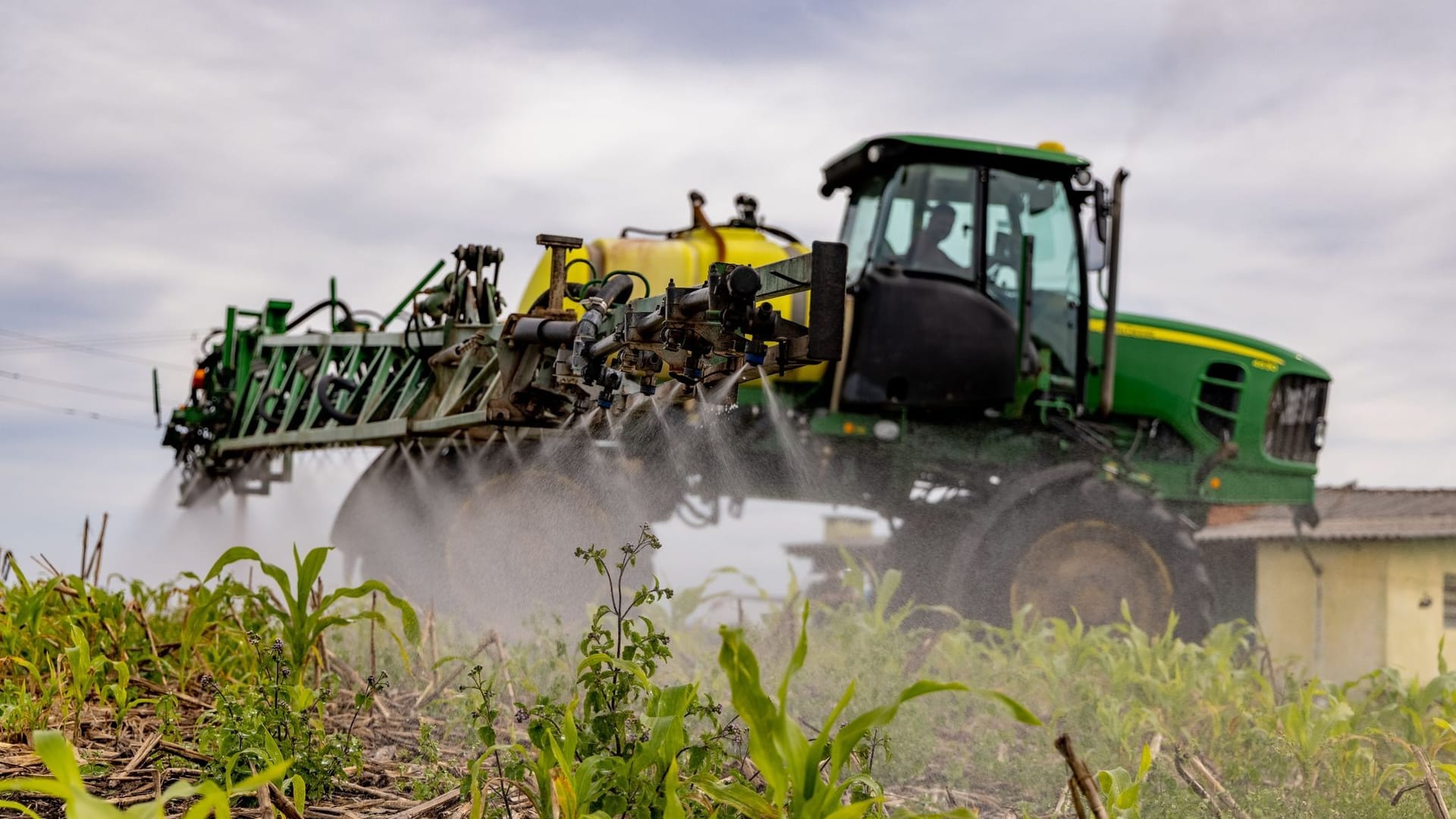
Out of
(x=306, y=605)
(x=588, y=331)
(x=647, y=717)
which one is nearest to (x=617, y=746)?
(x=647, y=717)

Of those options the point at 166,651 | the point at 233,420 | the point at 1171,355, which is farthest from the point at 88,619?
the point at 1171,355

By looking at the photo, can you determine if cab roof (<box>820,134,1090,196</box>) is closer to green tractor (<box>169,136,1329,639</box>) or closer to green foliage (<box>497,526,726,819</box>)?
green tractor (<box>169,136,1329,639</box>)

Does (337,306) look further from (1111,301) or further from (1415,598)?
(1415,598)

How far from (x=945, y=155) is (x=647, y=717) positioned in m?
6.12

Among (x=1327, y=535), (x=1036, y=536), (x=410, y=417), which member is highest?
(x=410, y=417)

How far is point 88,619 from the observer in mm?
4734

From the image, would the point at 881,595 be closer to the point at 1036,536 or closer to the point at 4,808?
the point at 1036,536

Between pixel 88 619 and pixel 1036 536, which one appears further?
pixel 1036 536

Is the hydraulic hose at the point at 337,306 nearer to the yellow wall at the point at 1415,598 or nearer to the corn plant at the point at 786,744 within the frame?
the corn plant at the point at 786,744

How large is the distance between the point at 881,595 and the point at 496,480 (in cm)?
219

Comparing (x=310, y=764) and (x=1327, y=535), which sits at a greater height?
(x=310, y=764)

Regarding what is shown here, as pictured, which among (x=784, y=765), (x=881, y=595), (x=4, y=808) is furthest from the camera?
(x=881, y=595)

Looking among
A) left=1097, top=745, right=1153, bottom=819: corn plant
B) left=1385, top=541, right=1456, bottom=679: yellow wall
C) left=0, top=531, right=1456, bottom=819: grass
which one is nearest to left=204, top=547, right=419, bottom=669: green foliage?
left=0, top=531, right=1456, bottom=819: grass

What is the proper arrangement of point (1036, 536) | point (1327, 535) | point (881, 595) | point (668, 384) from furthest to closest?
point (1327, 535)
point (1036, 536)
point (881, 595)
point (668, 384)
